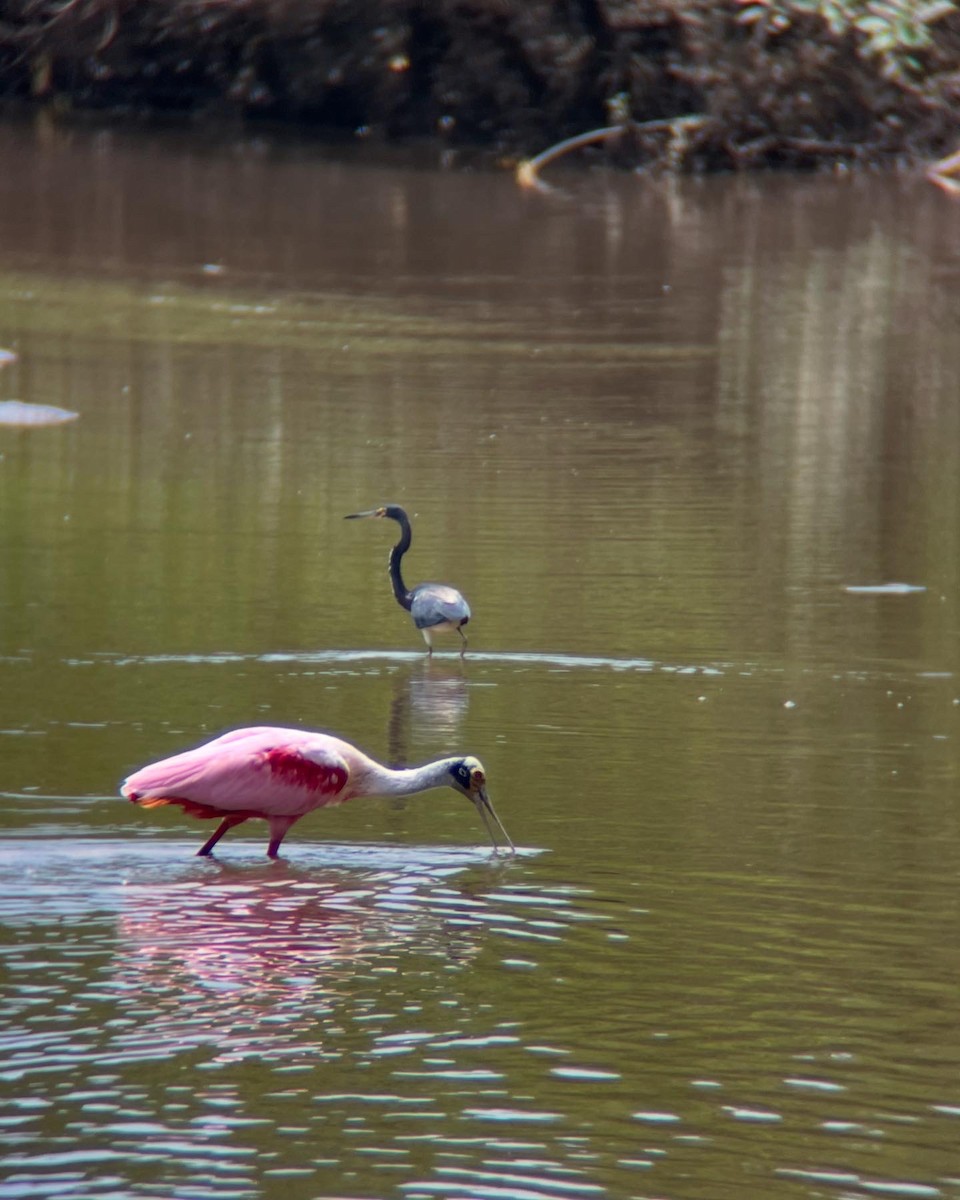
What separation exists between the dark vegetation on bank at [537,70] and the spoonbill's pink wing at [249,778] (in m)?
27.7

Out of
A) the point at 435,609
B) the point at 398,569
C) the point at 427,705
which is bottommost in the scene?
the point at 427,705

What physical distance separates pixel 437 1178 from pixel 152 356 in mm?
15181

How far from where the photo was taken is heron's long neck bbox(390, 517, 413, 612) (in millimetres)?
12277

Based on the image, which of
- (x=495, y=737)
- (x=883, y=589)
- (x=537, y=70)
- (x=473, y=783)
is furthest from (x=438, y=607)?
(x=537, y=70)

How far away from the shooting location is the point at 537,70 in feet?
123

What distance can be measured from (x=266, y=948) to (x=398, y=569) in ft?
16.9

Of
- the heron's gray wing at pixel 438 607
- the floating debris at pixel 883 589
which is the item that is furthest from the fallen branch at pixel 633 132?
the heron's gray wing at pixel 438 607

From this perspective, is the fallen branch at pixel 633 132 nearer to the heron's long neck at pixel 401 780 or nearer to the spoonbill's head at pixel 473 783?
the heron's long neck at pixel 401 780

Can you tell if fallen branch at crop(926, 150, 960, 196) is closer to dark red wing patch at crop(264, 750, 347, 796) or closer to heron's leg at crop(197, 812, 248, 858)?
dark red wing patch at crop(264, 750, 347, 796)

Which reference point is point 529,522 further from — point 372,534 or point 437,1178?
point 437,1178

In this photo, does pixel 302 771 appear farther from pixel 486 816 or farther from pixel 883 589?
pixel 883 589

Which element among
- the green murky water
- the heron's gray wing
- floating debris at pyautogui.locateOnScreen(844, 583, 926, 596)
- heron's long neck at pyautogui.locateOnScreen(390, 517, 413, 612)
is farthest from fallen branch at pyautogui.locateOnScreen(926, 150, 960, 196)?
the heron's gray wing

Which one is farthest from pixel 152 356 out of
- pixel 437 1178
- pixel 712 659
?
pixel 437 1178

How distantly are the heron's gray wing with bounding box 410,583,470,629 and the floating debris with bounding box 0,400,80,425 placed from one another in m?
6.47
